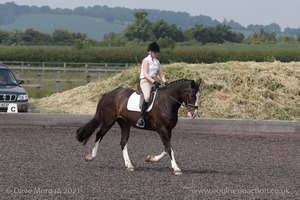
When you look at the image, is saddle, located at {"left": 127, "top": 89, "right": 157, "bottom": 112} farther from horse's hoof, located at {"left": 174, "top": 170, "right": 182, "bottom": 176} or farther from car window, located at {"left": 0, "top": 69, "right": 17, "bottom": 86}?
car window, located at {"left": 0, "top": 69, "right": 17, "bottom": 86}

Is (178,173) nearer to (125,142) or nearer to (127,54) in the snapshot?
(125,142)

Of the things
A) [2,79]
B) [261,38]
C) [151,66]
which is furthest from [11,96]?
[261,38]

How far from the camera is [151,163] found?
43.0 feet

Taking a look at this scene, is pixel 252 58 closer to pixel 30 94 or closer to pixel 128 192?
pixel 30 94

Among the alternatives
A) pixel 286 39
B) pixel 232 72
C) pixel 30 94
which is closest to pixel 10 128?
pixel 232 72

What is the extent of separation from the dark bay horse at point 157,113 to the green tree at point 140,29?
312 feet

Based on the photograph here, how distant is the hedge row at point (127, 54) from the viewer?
60438 mm

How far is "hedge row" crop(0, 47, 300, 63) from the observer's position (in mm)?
60438

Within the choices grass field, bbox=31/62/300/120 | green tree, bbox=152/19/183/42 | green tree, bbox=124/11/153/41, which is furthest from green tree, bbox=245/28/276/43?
grass field, bbox=31/62/300/120

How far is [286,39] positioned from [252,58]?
46.9 m

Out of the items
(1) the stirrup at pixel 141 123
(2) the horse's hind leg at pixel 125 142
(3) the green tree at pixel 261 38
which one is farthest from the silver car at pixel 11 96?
(3) the green tree at pixel 261 38

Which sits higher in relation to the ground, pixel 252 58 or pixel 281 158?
pixel 281 158

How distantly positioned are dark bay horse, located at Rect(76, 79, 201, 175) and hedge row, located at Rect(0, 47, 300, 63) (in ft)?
152

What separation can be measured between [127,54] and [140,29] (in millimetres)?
46831
